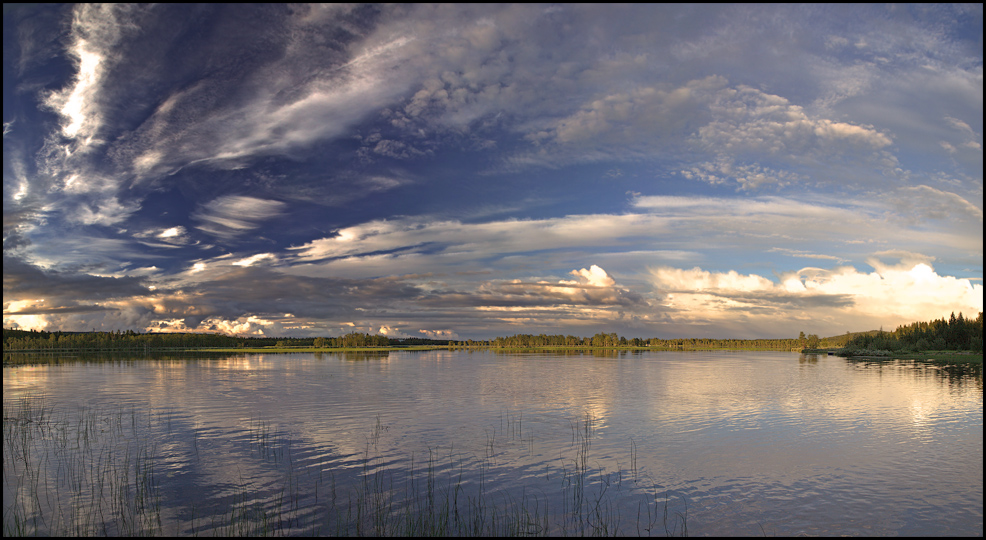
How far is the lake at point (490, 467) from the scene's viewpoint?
19062 mm

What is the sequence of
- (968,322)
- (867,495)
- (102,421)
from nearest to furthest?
(867,495) → (102,421) → (968,322)

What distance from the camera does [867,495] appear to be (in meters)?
22.5

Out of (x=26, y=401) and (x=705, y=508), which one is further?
(x=26, y=401)

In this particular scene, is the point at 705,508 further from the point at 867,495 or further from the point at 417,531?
the point at 417,531

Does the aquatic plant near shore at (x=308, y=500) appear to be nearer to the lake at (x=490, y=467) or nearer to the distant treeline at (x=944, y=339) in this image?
the lake at (x=490, y=467)

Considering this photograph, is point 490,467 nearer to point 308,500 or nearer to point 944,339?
point 308,500

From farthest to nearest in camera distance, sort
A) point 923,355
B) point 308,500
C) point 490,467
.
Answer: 1. point 923,355
2. point 490,467
3. point 308,500

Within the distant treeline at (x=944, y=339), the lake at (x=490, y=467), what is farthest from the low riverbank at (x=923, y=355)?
the lake at (x=490, y=467)

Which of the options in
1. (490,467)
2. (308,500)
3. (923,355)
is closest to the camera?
(308,500)

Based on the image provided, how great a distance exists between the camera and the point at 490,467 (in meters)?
26.0

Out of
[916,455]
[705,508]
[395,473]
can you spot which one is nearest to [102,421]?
[395,473]

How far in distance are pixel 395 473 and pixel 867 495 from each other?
20.1m

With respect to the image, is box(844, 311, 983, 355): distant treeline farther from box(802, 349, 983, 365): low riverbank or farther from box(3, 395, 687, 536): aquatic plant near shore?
box(3, 395, 687, 536): aquatic plant near shore

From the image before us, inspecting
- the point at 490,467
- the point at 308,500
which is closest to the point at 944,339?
the point at 490,467
